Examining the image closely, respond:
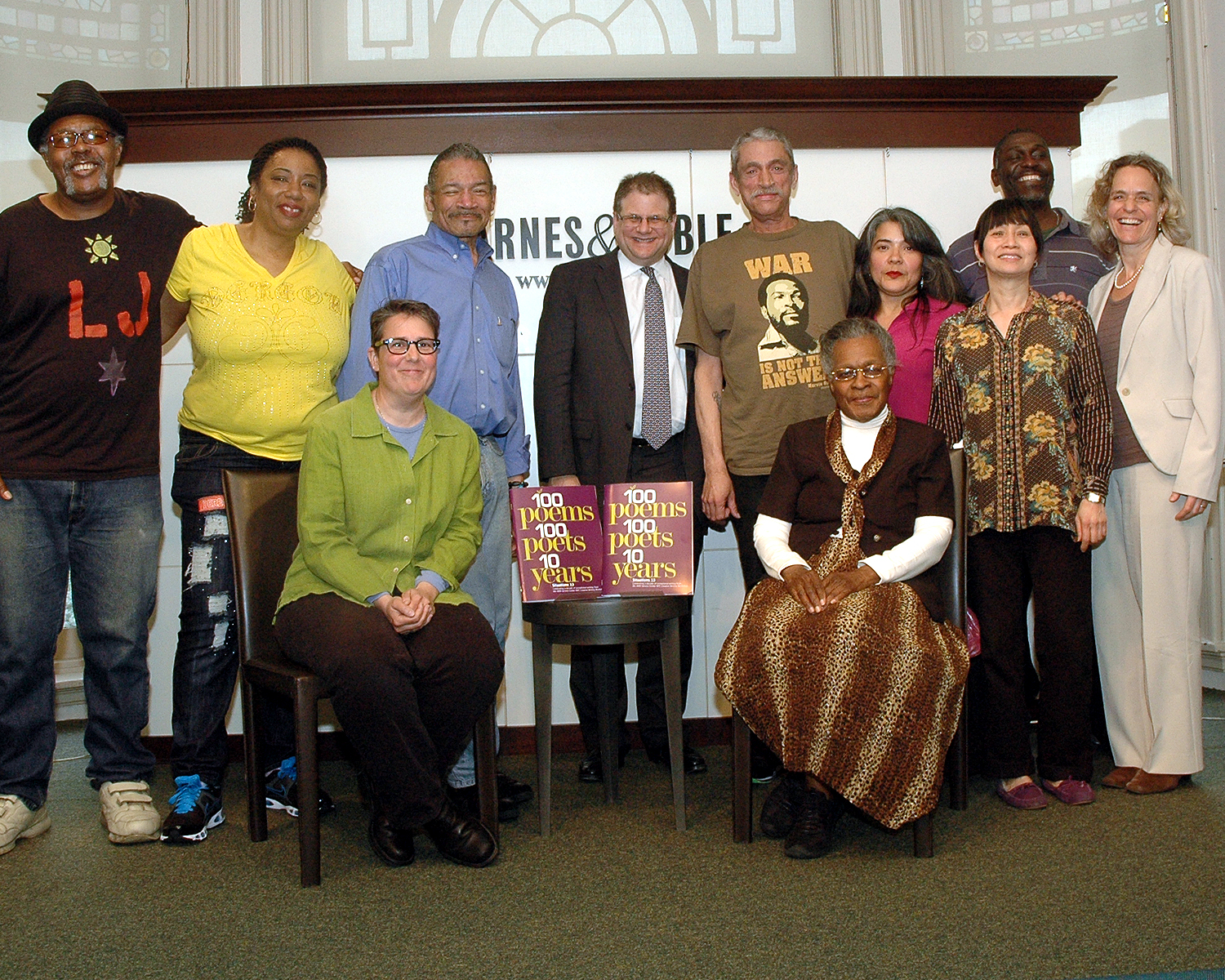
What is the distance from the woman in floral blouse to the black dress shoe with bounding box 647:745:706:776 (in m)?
0.90

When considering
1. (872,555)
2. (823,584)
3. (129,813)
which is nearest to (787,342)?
(872,555)

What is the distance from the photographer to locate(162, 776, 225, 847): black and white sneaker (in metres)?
2.79

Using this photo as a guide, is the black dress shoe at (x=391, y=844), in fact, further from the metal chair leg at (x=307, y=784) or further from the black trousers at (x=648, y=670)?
the black trousers at (x=648, y=670)

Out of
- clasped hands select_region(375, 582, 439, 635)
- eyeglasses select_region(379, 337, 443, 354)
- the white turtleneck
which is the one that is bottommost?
clasped hands select_region(375, 582, 439, 635)

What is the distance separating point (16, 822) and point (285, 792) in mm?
695

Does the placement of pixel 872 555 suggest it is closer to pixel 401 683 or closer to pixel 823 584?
pixel 823 584

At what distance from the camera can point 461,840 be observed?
8.32 ft

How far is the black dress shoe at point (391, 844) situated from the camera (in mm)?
2559

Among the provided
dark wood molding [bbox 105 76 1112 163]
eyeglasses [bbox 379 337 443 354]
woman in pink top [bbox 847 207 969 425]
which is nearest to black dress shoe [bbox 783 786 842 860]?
woman in pink top [bbox 847 207 969 425]

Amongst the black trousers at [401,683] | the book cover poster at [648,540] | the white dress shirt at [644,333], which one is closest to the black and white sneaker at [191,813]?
the black trousers at [401,683]

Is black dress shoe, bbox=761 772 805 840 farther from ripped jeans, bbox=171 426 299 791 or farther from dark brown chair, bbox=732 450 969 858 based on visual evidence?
ripped jeans, bbox=171 426 299 791

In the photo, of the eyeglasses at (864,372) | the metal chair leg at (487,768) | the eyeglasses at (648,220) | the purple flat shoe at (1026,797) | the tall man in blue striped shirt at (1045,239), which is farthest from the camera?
the tall man in blue striped shirt at (1045,239)

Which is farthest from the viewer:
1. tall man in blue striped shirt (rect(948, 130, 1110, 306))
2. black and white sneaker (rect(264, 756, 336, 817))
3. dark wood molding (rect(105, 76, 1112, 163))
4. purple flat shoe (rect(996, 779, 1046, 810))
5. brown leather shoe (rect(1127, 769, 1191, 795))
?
dark wood molding (rect(105, 76, 1112, 163))

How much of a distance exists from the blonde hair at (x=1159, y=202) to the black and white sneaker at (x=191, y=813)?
308 cm
